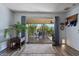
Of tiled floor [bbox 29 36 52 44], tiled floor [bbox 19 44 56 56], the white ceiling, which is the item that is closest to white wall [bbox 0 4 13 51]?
the white ceiling

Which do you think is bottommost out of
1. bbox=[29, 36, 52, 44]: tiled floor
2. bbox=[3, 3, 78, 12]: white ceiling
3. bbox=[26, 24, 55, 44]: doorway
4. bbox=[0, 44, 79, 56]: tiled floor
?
bbox=[0, 44, 79, 56]: tiled floor

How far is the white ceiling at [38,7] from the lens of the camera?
94.8 inches

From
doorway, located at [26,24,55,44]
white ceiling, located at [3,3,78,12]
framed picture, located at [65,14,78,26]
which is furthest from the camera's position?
doorway, located at [26,24,55,44]

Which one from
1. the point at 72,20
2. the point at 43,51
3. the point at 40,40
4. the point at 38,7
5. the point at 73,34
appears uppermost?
the point at 38,7

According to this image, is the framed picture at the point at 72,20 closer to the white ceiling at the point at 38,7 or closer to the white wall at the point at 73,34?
the white wall at the point at 73,34

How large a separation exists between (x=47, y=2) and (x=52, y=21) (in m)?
0.44

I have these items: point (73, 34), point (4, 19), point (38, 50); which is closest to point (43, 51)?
point (38, 50)

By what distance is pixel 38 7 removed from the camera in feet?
8.23

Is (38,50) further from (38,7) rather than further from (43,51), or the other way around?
(38,7)

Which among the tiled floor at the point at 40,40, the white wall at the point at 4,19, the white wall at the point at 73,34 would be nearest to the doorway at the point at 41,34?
the tiled floor at the point at 40,40

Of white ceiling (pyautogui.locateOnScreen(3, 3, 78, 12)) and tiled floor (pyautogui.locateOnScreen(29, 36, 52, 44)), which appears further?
tiled floor (pyautogui.locateOnScreen(29, 36, 52, 44))

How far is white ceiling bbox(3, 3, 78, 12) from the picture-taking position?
7.90 ft

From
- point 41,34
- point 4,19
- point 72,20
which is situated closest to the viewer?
point 4,19

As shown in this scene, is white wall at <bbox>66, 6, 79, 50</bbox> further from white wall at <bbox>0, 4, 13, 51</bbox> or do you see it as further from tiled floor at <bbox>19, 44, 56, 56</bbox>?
white wall at <bbox>0, 4, 13, 51</bbox>
